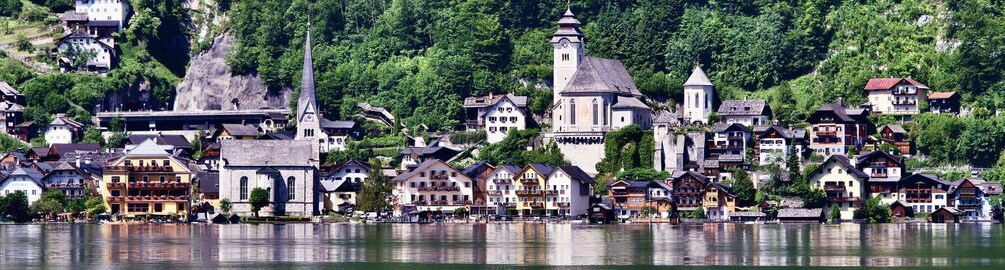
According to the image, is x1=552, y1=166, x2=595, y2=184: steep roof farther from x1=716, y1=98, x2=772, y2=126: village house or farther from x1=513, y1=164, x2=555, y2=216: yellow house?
x1=716, y1=98, x2=772, y2=126: village house

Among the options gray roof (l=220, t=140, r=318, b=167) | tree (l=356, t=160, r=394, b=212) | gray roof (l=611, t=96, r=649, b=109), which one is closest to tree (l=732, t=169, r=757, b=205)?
gray roof (l=611, t=96, r=649, b=109)

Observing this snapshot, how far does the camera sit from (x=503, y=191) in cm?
11831

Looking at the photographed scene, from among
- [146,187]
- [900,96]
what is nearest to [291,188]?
[146,187]

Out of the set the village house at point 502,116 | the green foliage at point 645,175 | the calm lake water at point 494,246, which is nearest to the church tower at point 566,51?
the village house at point 502,116

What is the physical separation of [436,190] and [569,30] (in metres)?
15.7

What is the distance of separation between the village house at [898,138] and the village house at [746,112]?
6.53 meters

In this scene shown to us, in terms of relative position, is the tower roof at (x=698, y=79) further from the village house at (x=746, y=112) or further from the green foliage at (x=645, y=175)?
the green foliage at (x=645, y=175)

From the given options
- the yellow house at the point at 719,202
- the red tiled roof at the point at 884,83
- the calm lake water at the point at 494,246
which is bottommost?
the calm lake water at the point at 494,246

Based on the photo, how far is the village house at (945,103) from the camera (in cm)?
12331

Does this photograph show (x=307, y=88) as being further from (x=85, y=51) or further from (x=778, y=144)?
(x=778, y=144)

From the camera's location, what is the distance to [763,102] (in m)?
124

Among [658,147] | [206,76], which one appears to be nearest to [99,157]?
[206,76]

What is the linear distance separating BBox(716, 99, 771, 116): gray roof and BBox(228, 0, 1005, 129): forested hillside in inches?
73.4

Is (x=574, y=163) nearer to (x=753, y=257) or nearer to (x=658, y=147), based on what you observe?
(x=658, y=147)
